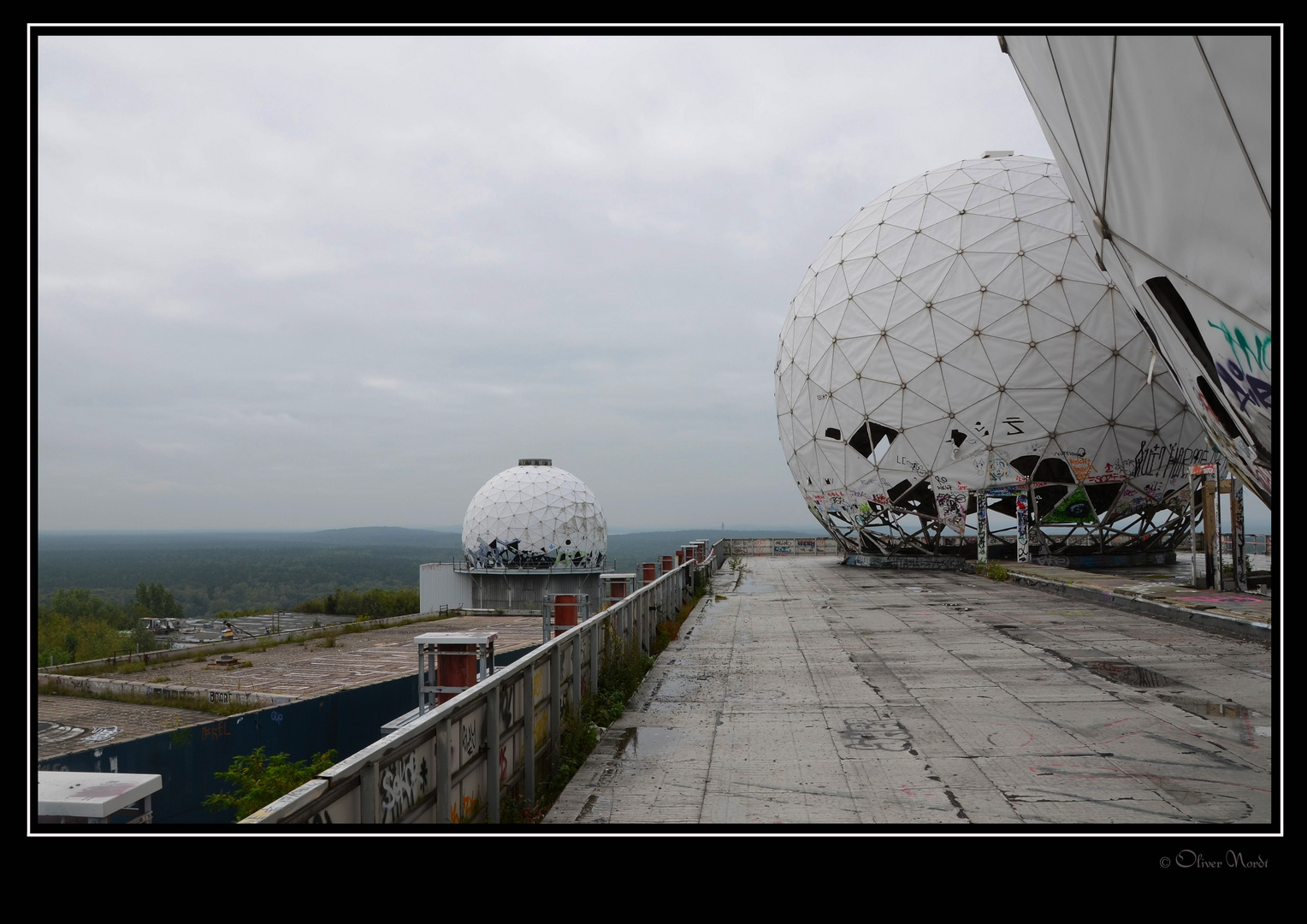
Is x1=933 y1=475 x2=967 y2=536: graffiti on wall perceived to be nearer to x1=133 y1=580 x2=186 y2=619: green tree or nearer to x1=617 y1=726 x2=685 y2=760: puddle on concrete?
x1=617 y1=726 x2=685 y2=760: puddle on concrete

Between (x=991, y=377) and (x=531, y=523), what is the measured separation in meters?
25.6

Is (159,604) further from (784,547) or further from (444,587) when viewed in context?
Answer: (784,547)

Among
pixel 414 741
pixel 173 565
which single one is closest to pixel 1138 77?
pixel 414 741

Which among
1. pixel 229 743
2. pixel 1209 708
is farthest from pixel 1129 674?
pixel 229 743

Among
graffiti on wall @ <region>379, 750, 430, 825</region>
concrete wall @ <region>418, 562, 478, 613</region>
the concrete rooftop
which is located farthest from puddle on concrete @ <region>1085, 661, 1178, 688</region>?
concrete wall @ <region>418, 562, 478, 613</region>

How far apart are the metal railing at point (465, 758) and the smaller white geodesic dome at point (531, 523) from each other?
34.2m

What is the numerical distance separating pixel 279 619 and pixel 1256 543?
33.4 metres

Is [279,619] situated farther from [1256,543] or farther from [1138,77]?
[1256,543]

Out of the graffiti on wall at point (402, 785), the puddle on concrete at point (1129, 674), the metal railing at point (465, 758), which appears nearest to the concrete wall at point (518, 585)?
the puddle on concrete at point (1129, 674)

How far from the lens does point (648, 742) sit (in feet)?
22.2

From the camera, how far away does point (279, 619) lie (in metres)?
23.7

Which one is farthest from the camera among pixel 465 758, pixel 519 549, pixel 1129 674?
pixel 519 549

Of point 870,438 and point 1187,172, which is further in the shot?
point 870,438

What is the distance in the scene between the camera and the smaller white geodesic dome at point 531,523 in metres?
41.4
